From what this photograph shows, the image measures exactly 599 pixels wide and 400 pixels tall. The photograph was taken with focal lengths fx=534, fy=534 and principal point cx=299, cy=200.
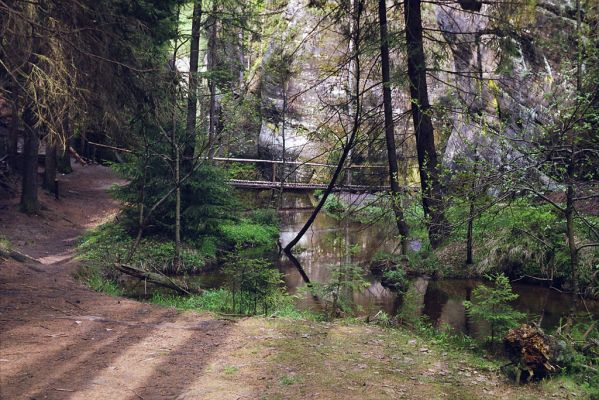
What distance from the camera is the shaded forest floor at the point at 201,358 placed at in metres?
4.92

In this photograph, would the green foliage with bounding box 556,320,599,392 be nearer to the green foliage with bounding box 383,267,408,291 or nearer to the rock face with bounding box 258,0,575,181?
the rock face with bounding box 258,0,575,181

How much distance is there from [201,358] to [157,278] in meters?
4.26

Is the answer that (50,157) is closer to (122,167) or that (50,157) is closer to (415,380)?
(122,167)

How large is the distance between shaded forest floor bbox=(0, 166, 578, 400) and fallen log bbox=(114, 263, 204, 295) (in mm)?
857

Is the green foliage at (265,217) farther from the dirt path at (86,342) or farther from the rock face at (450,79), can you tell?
the dirt path at (86,342)

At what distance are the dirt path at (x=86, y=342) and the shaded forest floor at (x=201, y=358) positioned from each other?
1 cm

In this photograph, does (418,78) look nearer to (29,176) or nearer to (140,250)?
(140,250)

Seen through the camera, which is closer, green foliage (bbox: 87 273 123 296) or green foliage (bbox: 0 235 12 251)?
green foliage (bbox: 87 273 123 296)

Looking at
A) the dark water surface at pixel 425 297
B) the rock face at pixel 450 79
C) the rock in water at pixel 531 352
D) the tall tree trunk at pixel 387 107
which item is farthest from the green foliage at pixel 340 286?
the rock in water at pixel 531 352

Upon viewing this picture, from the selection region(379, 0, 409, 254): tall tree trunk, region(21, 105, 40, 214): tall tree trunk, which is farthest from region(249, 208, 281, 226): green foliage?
region(379, 0, 409, 254): tall tree trunk

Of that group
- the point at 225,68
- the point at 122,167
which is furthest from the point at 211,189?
the point at 225,68

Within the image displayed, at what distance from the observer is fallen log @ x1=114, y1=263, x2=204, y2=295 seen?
30.8 ft

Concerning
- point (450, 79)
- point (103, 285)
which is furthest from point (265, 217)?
point (103, 285)

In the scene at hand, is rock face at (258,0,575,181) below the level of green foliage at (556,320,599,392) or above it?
above
